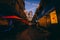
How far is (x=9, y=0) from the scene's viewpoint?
1477 centimetres

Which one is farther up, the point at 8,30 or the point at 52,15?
the point at 52,15

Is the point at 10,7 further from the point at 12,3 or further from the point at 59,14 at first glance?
the point at 59,14

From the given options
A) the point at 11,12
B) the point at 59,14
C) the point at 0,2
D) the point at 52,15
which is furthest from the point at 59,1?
the point at 0,2

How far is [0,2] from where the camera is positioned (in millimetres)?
14406

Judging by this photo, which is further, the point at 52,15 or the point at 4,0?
the point at 4,0

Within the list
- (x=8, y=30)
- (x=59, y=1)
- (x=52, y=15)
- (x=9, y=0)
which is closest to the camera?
(x=59, y=1)

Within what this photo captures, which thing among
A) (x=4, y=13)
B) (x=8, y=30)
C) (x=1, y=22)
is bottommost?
(x=8, y=30)

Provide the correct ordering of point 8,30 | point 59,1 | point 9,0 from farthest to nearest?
point 9,0
point 8,30
point 59,1

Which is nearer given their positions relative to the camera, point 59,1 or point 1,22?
point 59,1

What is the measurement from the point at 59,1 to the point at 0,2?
8832mm

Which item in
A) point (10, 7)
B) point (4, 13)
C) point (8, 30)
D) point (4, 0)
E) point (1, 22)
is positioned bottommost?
point (8, 30)

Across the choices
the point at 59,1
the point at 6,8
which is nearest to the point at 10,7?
the point at 6,8

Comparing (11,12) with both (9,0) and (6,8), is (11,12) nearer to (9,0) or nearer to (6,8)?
(6,8)

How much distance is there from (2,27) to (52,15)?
23.2ft
